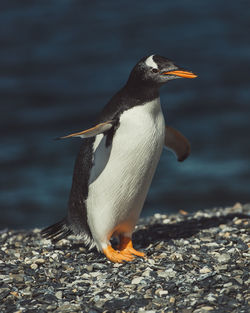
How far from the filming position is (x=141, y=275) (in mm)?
5082

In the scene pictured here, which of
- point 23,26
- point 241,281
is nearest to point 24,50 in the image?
point 23,26

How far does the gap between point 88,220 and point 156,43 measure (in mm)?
11882

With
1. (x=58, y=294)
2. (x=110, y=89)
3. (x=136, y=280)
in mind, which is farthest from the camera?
(x=110, y=89)

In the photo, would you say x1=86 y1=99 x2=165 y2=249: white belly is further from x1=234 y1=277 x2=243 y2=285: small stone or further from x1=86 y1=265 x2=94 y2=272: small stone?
x1=234 y1=277 x2=243 y2=285: small stone

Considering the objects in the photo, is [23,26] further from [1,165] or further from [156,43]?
[1,165]

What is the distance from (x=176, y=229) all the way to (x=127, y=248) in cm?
84

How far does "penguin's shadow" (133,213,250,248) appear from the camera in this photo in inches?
240

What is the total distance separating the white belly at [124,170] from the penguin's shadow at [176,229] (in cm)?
48

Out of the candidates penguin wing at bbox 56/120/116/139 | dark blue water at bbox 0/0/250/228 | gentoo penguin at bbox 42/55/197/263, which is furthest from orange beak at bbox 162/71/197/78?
dark blue water at bbox 0/0/250/228

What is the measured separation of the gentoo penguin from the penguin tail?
0.48 feet

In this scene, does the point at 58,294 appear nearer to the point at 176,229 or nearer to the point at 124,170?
the point at 124,170

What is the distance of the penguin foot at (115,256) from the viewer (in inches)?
215

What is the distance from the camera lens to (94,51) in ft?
55.9

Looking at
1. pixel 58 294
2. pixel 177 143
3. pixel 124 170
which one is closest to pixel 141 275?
pixel 58 294
